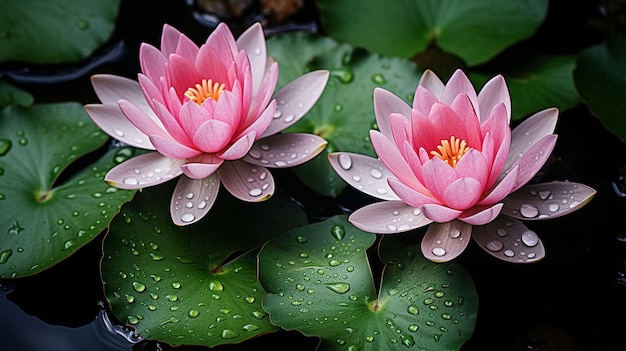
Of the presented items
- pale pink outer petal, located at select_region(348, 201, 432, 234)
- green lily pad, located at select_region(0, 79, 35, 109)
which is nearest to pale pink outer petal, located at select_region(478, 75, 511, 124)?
pale pink outer petal, located at select_region(348, 201, 432, 234)

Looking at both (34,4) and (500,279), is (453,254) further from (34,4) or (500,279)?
(34,4)

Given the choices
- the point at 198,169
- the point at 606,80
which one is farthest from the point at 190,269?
the point at 606,80

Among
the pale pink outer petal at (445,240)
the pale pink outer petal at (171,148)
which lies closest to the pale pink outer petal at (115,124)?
the pale pink outer petal at (171,148)

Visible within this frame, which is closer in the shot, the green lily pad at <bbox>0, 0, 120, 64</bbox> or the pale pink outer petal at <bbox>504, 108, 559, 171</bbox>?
the pale pink outer petal at <bbox>504, 108, 559, 171</bbox>

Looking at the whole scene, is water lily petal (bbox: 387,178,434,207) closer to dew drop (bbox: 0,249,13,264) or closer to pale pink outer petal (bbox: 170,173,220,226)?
pale pink outer petal (bbox: 170,173,220,226)

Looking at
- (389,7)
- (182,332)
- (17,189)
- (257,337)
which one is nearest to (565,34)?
(389,7)

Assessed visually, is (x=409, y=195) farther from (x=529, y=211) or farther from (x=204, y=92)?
(x=204, y=92)

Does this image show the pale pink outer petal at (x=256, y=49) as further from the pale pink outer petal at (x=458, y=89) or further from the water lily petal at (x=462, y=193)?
the water lily petal at (x=462, y=193)
